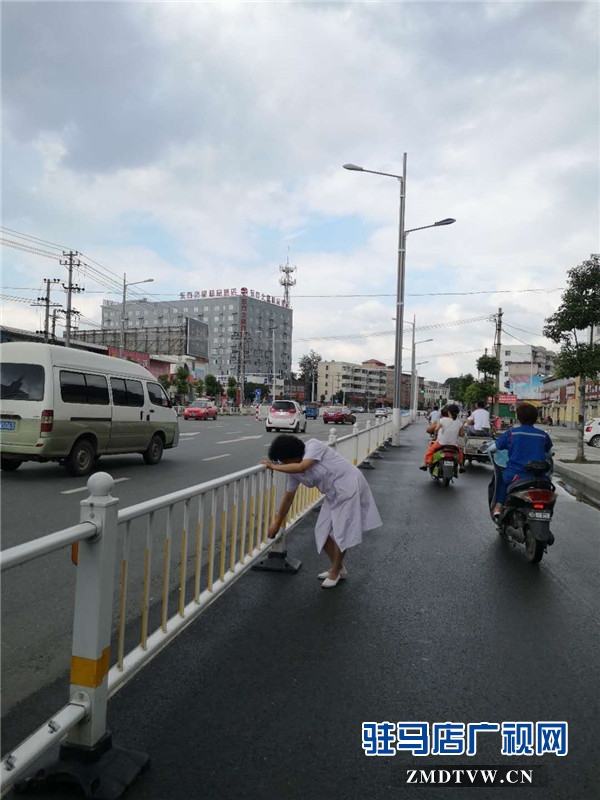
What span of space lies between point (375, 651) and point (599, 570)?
10.6 feet

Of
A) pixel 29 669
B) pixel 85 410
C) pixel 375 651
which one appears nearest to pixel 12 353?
pixel 85 410

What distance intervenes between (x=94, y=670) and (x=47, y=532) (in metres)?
4.52

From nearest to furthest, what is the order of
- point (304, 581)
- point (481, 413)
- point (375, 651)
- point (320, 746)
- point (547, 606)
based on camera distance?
point (320, 746) < point (375, 651) < point (547, 606) < point (304, 581) < point (481, 413)

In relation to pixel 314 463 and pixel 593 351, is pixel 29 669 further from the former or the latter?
pixel 593 351

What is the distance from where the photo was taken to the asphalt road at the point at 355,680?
2.56m

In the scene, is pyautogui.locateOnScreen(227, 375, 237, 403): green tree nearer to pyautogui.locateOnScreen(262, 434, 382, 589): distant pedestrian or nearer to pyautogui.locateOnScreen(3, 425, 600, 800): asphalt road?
pyautogui.locateOnScreen(3, 425, 600, 800): asphalt road

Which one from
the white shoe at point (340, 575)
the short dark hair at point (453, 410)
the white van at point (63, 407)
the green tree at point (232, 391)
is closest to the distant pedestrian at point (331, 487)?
the white shoe at point (340, 575)

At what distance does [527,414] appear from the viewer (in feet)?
21.9

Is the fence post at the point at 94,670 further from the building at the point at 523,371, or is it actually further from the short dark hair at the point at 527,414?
the building at the point at 523,371

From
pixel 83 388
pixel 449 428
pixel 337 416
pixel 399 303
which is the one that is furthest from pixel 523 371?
pixel 83 388

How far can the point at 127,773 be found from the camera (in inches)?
96.1

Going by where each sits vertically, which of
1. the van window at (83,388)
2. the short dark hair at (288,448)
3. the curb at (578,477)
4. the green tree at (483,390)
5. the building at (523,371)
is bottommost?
the curb at (578,477)

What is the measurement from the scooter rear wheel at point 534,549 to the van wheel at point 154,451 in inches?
361

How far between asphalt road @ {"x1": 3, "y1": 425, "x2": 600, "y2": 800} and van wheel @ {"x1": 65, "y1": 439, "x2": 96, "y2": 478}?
21.5 ft
